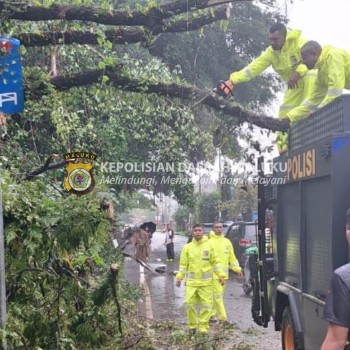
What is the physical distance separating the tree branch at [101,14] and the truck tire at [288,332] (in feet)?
11.4

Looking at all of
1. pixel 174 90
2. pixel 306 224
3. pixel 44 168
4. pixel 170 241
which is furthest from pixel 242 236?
pixel 44 168

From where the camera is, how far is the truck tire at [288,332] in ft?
19.0

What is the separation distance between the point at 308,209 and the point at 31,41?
14.1 feet

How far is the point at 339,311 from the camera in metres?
2.81

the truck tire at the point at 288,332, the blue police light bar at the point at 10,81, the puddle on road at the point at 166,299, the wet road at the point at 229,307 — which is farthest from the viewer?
the puddle on road at the point at 166,299

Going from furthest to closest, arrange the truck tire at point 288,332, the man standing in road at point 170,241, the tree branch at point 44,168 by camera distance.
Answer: the man standing in road at point 170,241
the truck tire at point 288,332
the tree branch at point 44,168

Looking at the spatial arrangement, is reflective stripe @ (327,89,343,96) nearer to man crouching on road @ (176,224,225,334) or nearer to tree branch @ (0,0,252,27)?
tree branch @ (0,0,252,27)

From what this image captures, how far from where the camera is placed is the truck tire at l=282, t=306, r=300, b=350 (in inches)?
229

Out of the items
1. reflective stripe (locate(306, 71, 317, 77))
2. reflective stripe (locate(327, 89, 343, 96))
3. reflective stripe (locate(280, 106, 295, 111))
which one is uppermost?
reflective stripe (locate(306, 71, 317, 77))

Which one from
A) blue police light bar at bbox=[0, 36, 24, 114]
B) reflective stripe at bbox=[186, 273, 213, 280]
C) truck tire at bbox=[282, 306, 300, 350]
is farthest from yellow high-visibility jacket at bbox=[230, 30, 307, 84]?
reflective stripe at bbox=[186, 273, 213, 280]

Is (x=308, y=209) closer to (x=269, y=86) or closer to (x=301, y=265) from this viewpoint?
(x=301, y=265)

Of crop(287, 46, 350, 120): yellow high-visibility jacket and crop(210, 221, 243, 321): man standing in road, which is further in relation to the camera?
crop(210, 221, 243, 321): man standing in road

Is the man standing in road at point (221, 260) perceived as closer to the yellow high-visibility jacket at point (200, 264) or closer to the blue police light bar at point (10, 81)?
the yellow high-visibility jacket at point (200, 264)

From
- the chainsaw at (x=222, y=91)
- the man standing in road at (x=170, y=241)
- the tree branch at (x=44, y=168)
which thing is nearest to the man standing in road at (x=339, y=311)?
the tree branch at (x=44, y=168)
